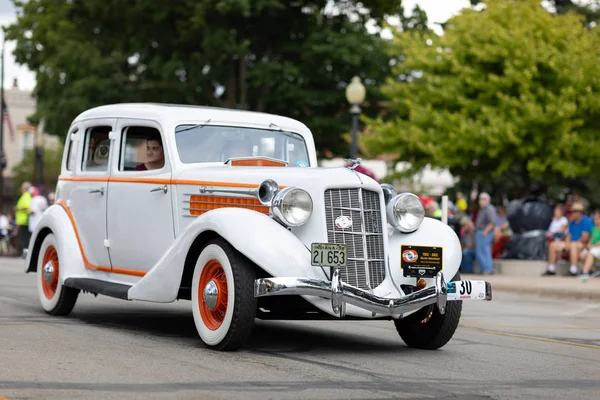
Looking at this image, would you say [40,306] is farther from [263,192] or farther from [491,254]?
[491,254]

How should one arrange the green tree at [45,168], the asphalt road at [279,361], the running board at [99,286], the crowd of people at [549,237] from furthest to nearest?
the green tree at [45,168]
the crowd of people at [549,237]
the running board at [99,286]
the asphalt road at [279,361]

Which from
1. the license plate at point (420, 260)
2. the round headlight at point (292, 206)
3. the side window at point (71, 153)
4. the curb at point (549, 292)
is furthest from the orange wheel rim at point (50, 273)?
the curb at point (549, 292)

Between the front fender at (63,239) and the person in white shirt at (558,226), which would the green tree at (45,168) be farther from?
the front fender at (63,239)

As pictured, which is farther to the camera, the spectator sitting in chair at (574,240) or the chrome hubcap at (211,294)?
the spectator sitting in chair at (574,240)

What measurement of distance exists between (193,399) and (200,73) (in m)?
28.7

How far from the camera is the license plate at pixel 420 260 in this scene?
806cm

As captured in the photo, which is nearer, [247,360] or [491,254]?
[247,360]

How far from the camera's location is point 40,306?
11406mm

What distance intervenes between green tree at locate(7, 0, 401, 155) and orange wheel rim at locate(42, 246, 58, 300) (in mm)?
22026

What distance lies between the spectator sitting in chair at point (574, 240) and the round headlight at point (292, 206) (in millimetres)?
13052

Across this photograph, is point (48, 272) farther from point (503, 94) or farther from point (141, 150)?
point (503, 94)

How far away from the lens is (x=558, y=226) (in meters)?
21.1

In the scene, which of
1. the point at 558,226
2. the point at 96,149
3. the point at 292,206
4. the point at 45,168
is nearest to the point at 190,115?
the point at 96,149

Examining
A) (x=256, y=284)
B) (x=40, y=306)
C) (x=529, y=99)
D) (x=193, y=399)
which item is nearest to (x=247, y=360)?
(x=256, y=284)
